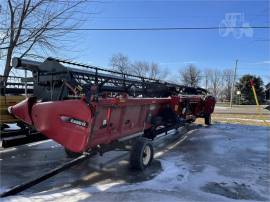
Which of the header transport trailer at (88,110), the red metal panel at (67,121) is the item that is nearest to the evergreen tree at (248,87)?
the header transport trailer at (88,110)

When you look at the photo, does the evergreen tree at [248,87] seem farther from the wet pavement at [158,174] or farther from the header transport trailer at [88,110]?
the header transport trailer at [88,110]

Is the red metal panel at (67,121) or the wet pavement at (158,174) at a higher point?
the red metal panel at (67,121)

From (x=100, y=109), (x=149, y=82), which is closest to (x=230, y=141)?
(x=149, y=82)

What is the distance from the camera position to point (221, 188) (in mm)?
5824

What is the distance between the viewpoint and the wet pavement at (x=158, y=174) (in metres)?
5.39

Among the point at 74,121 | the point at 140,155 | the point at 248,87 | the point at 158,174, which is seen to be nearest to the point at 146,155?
the point at 140,155

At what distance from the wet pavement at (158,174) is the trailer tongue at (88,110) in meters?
0.50

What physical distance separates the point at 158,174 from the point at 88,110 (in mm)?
1965

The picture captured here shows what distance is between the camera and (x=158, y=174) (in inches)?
260

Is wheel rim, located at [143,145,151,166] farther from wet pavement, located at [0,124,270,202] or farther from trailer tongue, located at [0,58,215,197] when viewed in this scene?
wet pavement, located at [0,124,270,202]

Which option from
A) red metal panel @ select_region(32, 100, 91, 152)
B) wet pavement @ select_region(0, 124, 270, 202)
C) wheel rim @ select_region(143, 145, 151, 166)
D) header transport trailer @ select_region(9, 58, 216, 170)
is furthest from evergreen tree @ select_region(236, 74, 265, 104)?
red metal panel @ select_region(32, 100, 91, 152)

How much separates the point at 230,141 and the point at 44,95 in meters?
6.41

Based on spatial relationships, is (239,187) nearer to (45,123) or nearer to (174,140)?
(45,123)

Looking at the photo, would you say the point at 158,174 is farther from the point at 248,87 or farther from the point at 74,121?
the point at 248,87
